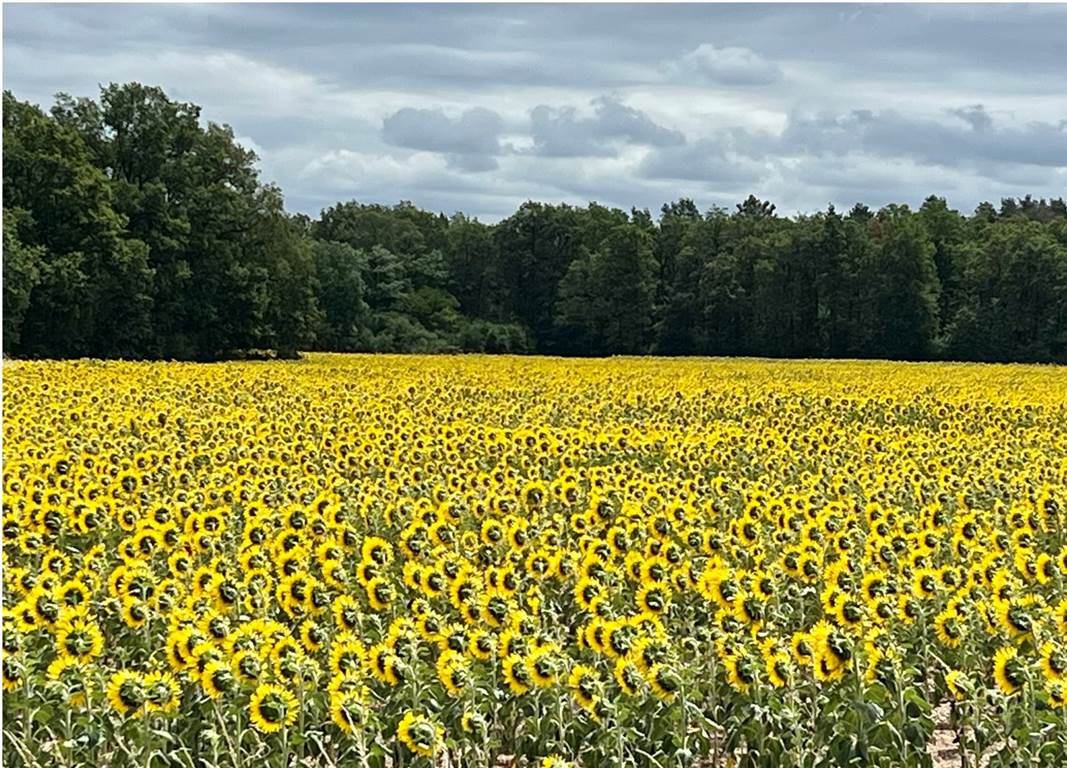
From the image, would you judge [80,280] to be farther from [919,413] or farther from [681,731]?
[681,731]

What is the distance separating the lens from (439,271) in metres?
95.3

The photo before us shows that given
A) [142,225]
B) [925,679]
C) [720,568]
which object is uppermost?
[142,225]

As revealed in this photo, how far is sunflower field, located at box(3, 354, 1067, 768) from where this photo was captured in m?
5.32

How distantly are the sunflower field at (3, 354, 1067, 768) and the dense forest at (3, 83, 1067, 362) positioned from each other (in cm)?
3381

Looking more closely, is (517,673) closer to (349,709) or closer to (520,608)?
(349,709)

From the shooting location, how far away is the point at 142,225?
54.4 metres

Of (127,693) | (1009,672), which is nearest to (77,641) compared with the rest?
(127,693)

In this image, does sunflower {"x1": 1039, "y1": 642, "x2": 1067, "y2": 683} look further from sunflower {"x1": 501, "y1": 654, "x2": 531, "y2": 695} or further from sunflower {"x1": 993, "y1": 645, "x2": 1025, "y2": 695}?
sunflower {"x1": 501, "y1": 654, "x2": 531, "y2": 695}

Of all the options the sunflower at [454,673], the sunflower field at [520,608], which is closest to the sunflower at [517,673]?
the sunflower field at [520,608]

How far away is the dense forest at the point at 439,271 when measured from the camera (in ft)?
166

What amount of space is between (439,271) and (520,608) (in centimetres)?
8906

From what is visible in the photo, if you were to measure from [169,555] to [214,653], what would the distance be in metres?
2.94

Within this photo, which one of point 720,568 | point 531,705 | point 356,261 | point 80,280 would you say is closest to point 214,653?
point 531,705

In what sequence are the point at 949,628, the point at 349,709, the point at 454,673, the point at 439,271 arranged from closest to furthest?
1. the point at 349,709
2. the point at 454,673
3. the point at 949,628
4. the point at 439,271
